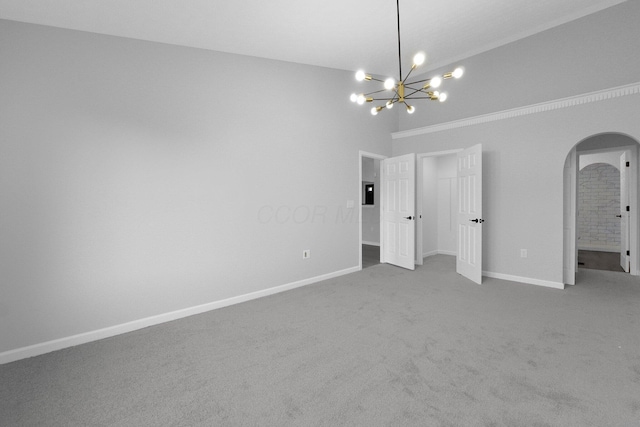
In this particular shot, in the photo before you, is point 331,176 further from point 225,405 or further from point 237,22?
point 225,405

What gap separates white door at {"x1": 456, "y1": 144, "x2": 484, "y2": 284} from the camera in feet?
13.9

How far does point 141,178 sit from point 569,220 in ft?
18.1

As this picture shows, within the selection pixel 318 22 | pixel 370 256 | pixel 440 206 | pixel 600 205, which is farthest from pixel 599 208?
pixel 318 22

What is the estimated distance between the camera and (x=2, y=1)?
84.2 inches

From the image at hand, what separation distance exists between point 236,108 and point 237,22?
2.93 feet

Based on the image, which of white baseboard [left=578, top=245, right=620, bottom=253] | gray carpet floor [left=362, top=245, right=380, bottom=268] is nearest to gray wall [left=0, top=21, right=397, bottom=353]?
gray carpet floor [left=362, top=245, right=380, bottom=268]

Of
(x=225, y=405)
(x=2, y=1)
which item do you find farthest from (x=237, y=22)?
(x=225, y=405)

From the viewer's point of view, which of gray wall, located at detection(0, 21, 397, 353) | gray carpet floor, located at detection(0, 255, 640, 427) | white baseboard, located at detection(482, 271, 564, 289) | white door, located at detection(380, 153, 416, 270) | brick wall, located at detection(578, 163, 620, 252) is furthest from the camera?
brick wall, located at detection(578, 163, 620, 252)

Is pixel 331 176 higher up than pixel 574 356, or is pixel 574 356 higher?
pixel 331 176

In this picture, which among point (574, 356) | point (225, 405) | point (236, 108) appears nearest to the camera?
point (225, 405)

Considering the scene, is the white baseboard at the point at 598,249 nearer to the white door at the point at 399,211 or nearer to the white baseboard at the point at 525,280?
the white baseboard at the point at 525,280

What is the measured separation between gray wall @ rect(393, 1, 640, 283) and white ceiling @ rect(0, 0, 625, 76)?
27 centimetres

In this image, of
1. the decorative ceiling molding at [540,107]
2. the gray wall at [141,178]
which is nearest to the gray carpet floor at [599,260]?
the decorative ceiling molding at [540,107]

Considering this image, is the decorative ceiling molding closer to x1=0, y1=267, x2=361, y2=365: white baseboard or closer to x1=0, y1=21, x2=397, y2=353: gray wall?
x1=0, y1=21, x2=397, y2=353: gray wall
